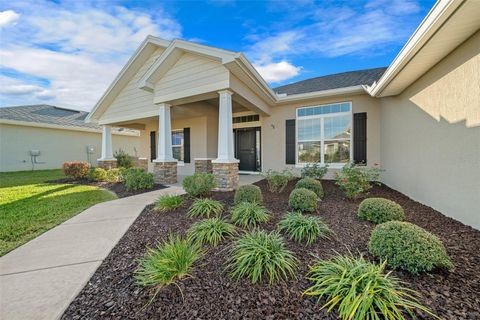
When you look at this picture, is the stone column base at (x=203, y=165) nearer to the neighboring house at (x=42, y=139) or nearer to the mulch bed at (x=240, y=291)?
the mulch bed at (x=240, y=291)

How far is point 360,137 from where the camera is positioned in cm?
693

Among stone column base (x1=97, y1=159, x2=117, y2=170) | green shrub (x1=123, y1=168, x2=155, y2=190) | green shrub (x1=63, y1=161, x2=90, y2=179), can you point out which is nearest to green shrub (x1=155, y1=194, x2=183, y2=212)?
green shrub (x1=123, y1=168, x2=155, y2=190)

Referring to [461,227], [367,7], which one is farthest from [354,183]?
[367,7]

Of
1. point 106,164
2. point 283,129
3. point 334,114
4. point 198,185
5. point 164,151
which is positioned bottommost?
point 198,185

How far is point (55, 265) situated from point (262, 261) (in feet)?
7.96

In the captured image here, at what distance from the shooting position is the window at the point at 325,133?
722 centimetres

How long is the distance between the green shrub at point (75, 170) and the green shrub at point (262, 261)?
9.73m

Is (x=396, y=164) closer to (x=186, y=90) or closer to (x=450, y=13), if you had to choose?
(x=450, y=13)

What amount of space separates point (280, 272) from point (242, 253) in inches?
16.9

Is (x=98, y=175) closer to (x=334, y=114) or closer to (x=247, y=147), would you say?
(x=247, y=147)

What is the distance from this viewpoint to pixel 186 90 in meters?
6.37

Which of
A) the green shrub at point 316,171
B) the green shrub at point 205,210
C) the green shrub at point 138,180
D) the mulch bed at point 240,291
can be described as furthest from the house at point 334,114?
the green shrub at point 205,210

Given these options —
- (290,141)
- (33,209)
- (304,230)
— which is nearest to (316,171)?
(290,141)

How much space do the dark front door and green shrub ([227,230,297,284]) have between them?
23.7 ft
